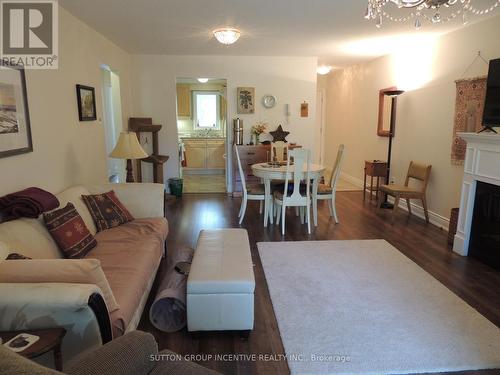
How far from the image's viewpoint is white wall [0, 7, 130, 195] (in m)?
2.71

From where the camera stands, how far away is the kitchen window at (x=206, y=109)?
9.02 m

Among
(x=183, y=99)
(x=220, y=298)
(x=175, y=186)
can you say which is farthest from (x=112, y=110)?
(x=220, y=298)

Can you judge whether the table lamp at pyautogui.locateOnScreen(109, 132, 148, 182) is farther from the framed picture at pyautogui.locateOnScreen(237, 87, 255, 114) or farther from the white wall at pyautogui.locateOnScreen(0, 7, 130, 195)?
the framed picture at pyautogui.locateOnScreen(237, 87, 255, 114)

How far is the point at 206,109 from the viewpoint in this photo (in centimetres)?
915

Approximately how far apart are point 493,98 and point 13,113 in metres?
4.06

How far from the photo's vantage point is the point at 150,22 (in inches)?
151

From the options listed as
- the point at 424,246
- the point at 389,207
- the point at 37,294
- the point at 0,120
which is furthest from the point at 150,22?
the point at 389,207

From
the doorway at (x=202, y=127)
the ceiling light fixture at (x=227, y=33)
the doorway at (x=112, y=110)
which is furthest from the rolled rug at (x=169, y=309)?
the doorway at (x=202, y=127)

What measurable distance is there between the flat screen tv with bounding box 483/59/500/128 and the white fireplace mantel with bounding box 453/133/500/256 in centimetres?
24

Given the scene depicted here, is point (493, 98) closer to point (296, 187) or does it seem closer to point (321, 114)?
point (296, 187)

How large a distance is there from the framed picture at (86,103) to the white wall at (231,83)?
2.14 m

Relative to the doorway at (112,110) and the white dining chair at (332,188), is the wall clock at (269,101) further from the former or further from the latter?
the doorway at (112,110)

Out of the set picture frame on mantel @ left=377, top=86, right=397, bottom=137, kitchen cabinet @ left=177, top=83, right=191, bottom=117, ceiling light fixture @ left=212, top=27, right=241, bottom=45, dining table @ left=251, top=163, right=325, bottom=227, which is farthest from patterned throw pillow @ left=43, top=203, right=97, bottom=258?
kitchen cabinet @ left=177, top=83, right=191, bottom=117

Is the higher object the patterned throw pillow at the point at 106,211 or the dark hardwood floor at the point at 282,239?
the patterned throw pillow at the point at 106,211
